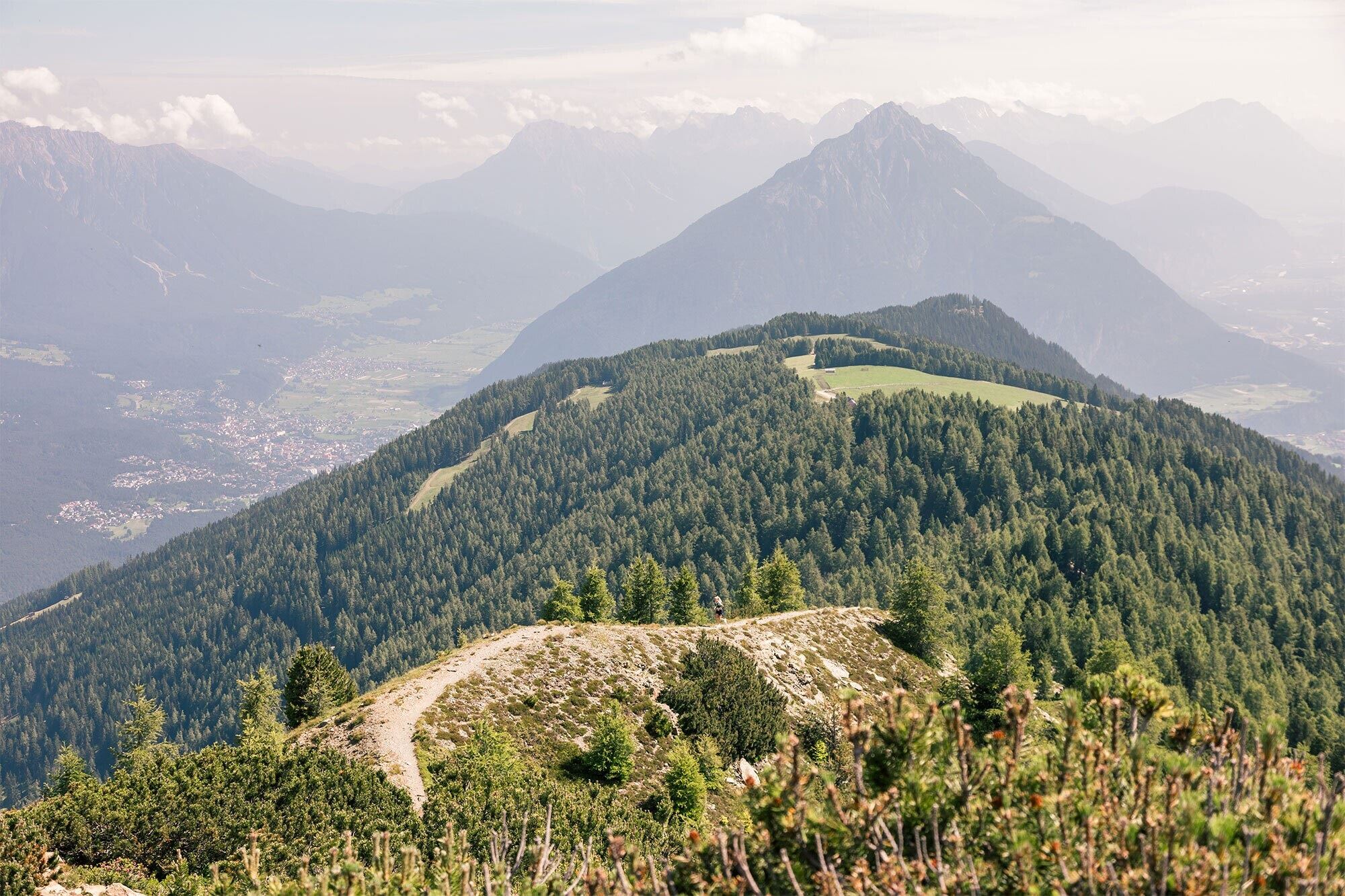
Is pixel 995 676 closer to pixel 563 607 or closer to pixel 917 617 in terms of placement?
pixel 917 617

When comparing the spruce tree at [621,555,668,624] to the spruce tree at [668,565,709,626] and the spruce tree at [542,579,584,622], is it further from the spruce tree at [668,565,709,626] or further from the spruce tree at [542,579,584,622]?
the spruce tree at [542,579,584,622]

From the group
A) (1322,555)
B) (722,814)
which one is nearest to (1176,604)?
(1322,555)

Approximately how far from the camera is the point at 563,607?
90688 mm

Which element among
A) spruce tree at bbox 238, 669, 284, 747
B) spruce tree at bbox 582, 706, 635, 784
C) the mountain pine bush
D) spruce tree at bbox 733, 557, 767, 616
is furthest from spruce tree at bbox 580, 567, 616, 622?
spruce tree at bbox 582, 706, 635, 784

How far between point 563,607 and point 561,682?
2949 cm

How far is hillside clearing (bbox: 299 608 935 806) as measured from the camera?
169 ft

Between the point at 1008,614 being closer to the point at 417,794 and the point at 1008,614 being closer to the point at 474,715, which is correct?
the point at 474,715

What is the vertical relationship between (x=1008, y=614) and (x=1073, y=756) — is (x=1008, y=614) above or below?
below

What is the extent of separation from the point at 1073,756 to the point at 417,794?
3738 centimetres

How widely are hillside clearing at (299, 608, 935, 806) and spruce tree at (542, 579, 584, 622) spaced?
61.4ft

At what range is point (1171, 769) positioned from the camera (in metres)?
15.0

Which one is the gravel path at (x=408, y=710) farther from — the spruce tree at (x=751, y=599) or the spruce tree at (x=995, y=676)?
the spruce tree at (x=751, y=599)

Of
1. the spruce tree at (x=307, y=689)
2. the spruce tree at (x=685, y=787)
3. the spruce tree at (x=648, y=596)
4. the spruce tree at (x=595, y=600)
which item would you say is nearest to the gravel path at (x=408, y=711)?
the spruce tree at (x=307, y=689)

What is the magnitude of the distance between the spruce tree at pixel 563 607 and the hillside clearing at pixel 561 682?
18.7 m
